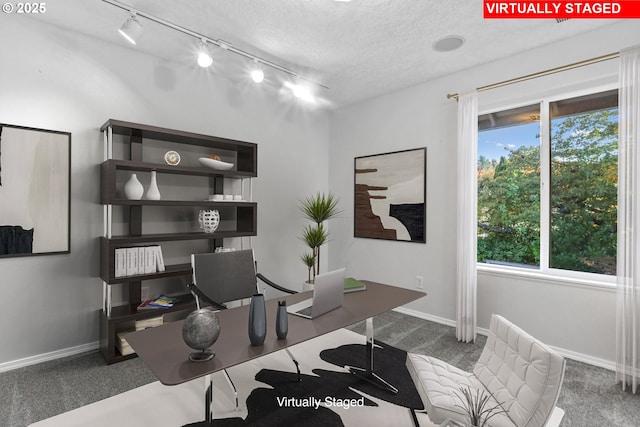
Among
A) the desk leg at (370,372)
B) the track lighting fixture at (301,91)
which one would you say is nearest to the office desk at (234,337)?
the desk leg at (370,372)

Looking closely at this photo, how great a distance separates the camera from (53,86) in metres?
2.66

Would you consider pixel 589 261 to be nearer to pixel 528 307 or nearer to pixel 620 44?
pixel 528 307

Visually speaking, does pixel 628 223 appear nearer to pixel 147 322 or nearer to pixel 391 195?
pixel 391 195

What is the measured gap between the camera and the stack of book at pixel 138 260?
2.71 m

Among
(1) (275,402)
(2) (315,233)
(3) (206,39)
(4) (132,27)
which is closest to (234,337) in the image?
(1) (275,402)

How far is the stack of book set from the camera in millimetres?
2711

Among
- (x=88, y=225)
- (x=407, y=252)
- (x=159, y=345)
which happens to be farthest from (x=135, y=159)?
(x=407, y=252)

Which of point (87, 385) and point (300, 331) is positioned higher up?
point (300, 331)

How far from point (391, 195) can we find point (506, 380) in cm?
277

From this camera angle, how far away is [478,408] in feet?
4.27

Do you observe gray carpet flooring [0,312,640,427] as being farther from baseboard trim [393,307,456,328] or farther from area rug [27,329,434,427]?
baseboard trim [393,307,456,328]

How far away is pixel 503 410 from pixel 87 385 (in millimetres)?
2594

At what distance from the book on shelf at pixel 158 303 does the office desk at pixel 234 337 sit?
1289mm

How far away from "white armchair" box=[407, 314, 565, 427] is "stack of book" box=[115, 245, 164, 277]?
2262 millimetres
